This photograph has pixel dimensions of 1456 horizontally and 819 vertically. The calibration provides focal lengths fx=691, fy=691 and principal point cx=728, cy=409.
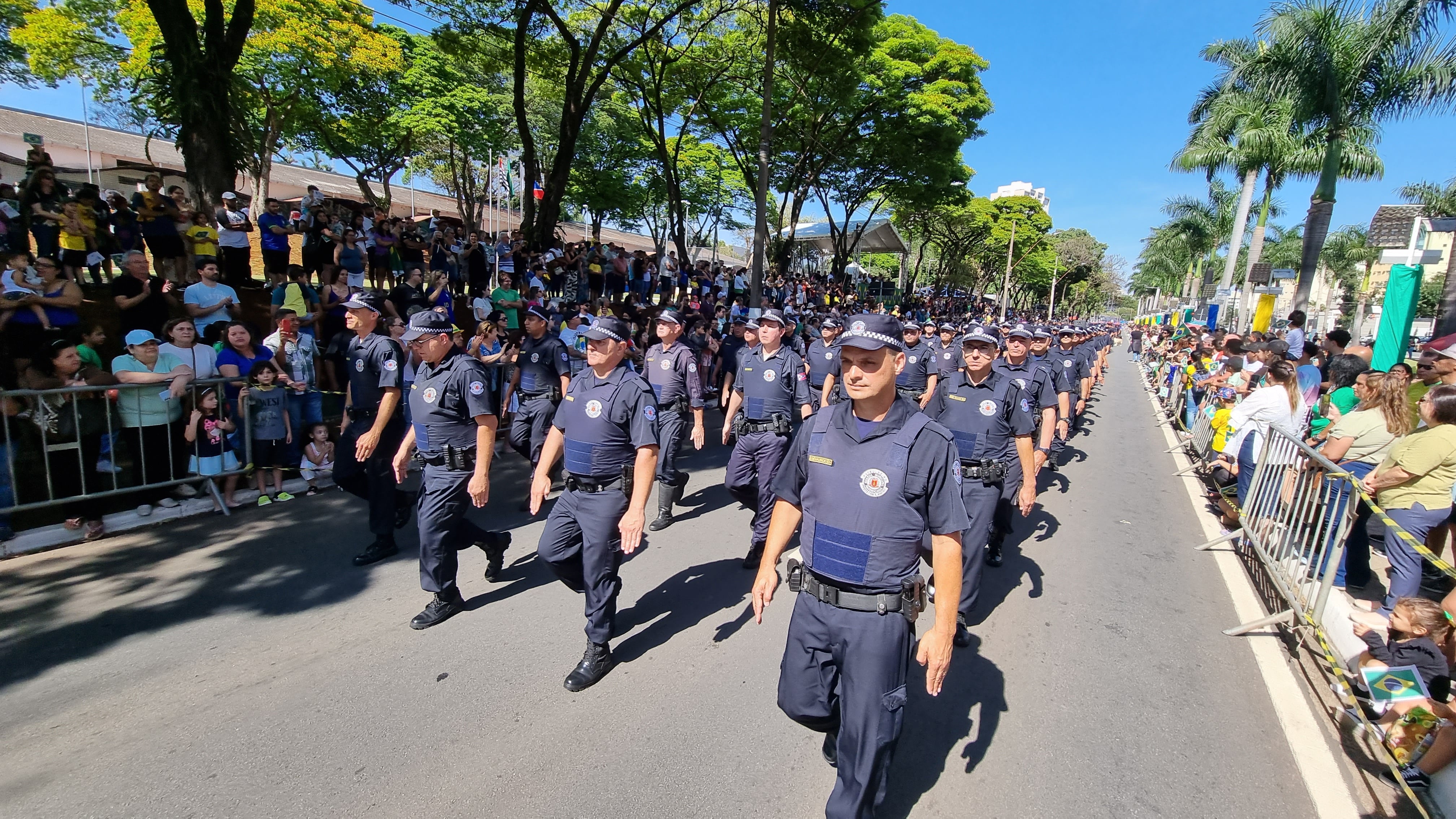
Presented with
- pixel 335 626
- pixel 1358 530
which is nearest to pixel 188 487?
pixel 335 626

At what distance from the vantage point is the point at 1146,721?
3592mm

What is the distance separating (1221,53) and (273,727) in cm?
3093

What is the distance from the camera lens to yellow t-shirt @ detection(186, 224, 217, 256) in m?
8.68

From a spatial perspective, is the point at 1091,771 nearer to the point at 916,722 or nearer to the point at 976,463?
the point at 916,722

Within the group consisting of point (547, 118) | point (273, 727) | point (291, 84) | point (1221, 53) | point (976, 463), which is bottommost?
point (273, 727)

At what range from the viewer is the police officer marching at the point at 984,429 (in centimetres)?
460

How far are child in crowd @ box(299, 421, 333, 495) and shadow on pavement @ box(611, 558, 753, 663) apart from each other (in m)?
3.77

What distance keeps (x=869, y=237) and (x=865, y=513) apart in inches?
1517

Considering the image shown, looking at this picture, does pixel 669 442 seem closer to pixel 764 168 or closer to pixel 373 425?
pixel 373 425

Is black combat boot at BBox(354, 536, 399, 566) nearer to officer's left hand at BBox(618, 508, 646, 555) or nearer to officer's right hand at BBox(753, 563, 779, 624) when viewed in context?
officer's left hand at BBox(618, 508, 646, 555)

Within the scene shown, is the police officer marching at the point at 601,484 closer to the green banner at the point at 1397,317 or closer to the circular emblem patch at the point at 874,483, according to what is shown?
the circular emblem patch at the point at 874,483

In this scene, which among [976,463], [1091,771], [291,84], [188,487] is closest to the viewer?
[1091,771]

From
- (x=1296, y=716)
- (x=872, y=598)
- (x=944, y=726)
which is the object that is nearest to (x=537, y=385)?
(x=944, y=726)

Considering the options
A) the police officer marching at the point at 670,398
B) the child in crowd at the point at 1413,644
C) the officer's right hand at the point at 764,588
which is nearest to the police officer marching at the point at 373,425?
the police officer marching at the point at 670,398
